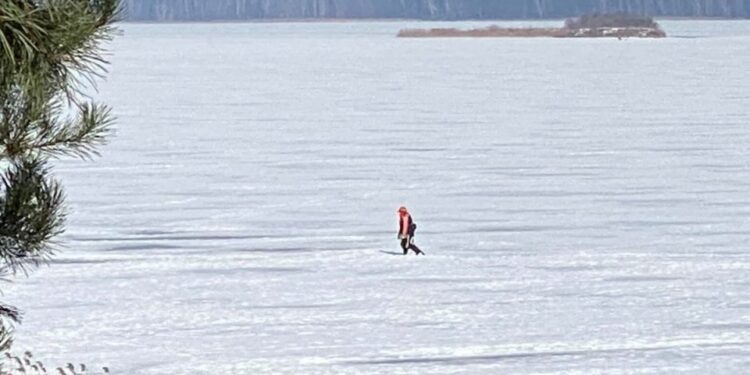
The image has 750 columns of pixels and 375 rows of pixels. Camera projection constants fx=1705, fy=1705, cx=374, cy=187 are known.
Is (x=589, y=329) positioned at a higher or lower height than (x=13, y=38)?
lower

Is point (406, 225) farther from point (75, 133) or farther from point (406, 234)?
point (75, 133)

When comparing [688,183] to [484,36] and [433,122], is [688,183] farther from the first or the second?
[484,36]

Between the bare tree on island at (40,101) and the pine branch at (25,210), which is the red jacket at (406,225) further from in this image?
the pine branch at (25,210)

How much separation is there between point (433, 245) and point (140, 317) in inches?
177

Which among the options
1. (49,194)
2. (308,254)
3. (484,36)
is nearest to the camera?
(49,194)

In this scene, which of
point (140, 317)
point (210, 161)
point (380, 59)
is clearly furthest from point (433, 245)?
point (380, 59)

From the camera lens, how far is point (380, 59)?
258ft

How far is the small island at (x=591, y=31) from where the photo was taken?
148 metres

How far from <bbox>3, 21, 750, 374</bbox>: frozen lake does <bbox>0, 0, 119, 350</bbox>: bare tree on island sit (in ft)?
11.4

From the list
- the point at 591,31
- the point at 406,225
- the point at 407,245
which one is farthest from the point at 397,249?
the point at 591,31

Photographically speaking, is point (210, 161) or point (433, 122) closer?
point (210, 161)

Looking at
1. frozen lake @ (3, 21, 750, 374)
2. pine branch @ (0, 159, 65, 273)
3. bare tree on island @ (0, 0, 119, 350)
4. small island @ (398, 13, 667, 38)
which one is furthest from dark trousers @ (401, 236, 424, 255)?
small island @ (398, 13, 667, 38)

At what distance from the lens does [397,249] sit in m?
14.9

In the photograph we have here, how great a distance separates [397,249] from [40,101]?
9.42 m
